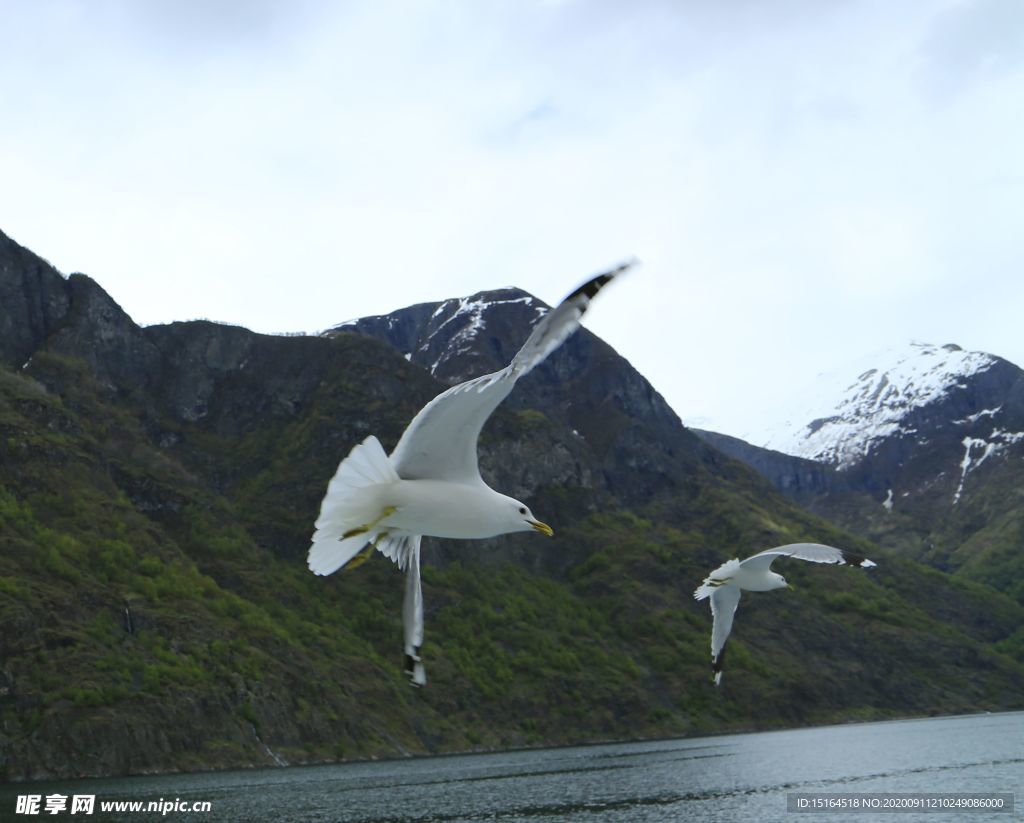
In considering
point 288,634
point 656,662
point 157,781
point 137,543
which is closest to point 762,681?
point 656,662

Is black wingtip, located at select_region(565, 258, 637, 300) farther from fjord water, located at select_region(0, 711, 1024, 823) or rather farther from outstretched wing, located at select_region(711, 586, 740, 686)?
fjord water, located at select_region(0, 711, 1024, 823)

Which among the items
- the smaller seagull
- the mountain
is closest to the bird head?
the smaller seagull

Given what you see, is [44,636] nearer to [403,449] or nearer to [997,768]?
[997,768]

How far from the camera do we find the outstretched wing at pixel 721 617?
35.7 meters

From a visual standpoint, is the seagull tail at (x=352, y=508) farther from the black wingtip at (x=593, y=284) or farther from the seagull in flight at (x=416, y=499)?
the black wingtip at (x=593, y=284)

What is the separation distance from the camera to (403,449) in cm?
1565

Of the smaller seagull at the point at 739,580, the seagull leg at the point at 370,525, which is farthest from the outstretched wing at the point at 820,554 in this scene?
the seagull leg at the point at 370,525

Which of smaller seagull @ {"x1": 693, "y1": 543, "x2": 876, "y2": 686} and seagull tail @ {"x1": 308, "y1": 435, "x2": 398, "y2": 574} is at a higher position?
seagull tail @ {"x1": 308, "y1": 435, "x2": 398, "y2": 574}

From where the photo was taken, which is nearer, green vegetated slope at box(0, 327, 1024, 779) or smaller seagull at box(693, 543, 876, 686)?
smaller seagull at box(693, 543, 876, 686)

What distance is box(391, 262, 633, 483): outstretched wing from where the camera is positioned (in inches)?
498

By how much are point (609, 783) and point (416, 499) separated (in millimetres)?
83867

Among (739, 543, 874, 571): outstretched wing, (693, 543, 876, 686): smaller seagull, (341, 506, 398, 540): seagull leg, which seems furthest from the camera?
(693, 543, 876, 686): smaller seagull

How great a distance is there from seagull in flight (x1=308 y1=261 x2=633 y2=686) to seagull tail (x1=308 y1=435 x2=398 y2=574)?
0.01m

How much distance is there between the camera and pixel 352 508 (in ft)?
51.8
